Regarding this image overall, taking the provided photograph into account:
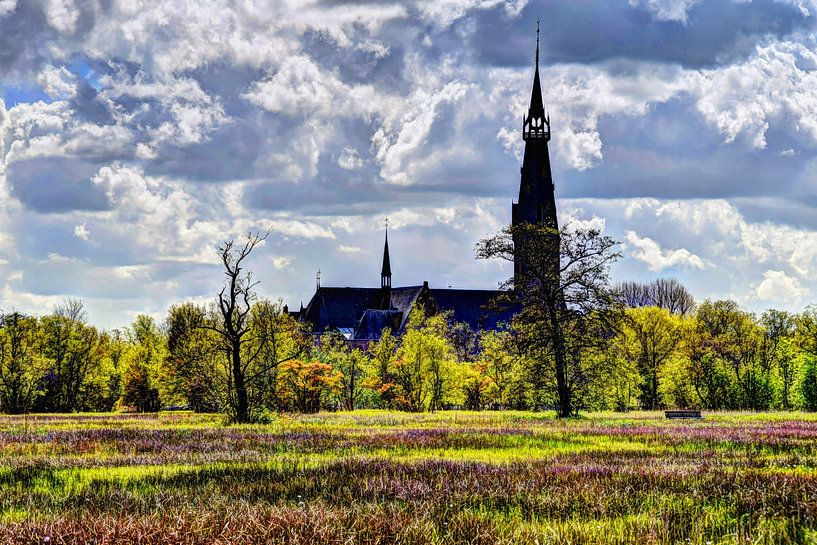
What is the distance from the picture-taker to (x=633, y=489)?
383 inches

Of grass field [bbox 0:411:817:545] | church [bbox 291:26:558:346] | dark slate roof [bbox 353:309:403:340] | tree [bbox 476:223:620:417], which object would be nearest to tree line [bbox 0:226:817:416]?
tree [bbox 476:223:620:417]

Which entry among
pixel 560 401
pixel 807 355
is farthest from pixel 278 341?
pixel 807 355

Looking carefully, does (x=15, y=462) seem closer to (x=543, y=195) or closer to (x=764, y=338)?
(x=764, y=338)

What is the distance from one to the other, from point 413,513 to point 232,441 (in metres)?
12.3

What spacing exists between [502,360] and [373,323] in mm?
93202

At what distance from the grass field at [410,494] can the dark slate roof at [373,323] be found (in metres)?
123

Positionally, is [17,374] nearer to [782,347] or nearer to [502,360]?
[502,360]

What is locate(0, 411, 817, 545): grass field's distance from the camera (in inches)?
267

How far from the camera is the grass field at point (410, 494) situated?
22.3 feet

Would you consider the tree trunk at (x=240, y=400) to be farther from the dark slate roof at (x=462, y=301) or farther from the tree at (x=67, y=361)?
the dark slate roof at (x=462, y=301)

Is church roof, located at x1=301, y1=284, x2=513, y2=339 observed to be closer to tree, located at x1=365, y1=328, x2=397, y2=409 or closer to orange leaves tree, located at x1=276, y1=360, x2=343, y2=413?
tree, located at x1=365, y1=328, x2=397, y2=409

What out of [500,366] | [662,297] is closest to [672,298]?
[662,297]

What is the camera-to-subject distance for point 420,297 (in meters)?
147

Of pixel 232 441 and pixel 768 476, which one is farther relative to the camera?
pixel 232 441
